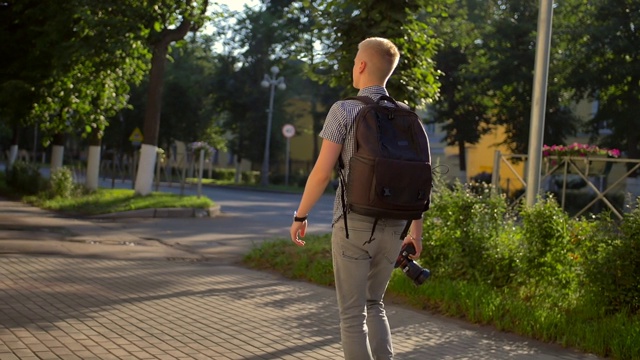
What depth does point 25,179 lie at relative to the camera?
28125 millimetres

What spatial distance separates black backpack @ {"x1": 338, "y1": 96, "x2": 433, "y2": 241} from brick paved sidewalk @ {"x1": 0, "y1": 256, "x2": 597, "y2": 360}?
212 cm

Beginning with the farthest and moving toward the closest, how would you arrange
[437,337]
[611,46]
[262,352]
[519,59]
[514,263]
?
[519,59] → [611,46] → [514,263] → [437,337] → [262,352]

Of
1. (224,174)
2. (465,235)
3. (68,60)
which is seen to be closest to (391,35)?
(465,235)

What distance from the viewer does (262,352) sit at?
6.41 metres

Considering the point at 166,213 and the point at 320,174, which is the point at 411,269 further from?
the point at 166,213

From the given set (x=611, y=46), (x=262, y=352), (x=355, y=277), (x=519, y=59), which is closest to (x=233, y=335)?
(x=262, y=352)

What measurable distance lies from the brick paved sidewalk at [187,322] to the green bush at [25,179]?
58.3ft

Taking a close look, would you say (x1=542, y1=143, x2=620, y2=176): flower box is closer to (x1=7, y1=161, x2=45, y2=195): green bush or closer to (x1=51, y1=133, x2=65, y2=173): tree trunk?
(x1=7, y1=161, x2=45, y2=195): green bush

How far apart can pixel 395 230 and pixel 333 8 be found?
8.28 meters

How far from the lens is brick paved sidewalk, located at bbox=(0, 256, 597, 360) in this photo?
20.7 feet

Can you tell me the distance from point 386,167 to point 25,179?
83.5ft

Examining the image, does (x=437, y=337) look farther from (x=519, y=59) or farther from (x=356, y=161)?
(x=519, y=59)

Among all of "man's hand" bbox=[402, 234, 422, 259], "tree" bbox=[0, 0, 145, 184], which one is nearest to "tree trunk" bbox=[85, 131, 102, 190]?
"tree" bbox=[0, 0, 145, 184]

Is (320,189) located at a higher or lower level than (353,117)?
lower
